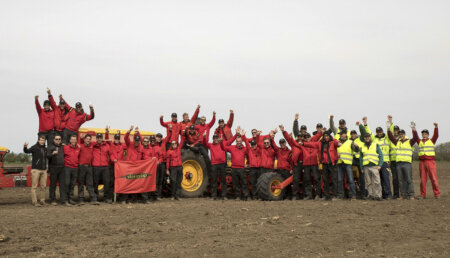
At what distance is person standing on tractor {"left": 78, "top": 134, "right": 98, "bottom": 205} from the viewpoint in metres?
11.7

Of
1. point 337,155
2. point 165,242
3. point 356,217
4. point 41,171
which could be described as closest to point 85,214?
point 41,171

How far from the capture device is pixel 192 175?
13742mm

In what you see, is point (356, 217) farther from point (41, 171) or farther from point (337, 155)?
point (41, 171)

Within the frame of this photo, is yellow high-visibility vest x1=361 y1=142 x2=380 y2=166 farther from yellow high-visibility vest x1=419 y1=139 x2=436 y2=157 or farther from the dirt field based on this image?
the dirt field

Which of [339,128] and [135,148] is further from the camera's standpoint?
[339,128]

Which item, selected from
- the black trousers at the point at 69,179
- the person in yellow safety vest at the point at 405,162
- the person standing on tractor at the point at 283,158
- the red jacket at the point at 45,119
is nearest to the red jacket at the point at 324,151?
the person standing on tractor at the point at 283,158

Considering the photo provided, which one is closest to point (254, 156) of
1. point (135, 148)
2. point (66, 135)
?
point (135, 148)

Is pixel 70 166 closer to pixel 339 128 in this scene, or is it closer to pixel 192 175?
pixel 192 175

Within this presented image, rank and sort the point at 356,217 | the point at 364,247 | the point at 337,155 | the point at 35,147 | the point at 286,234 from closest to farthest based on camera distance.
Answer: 1. the point at 364,247
2. the point at 286,234
3. the point at 356,217
4. the point at 35,147
5. the point at 337,155

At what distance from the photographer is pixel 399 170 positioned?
12.6m

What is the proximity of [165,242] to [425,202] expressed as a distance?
760 cm

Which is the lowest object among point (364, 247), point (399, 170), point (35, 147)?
point (364, 247)

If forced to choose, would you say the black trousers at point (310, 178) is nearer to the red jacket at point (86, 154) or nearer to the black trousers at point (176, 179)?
the black trousers at point (176, 179)

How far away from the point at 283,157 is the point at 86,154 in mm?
5536
